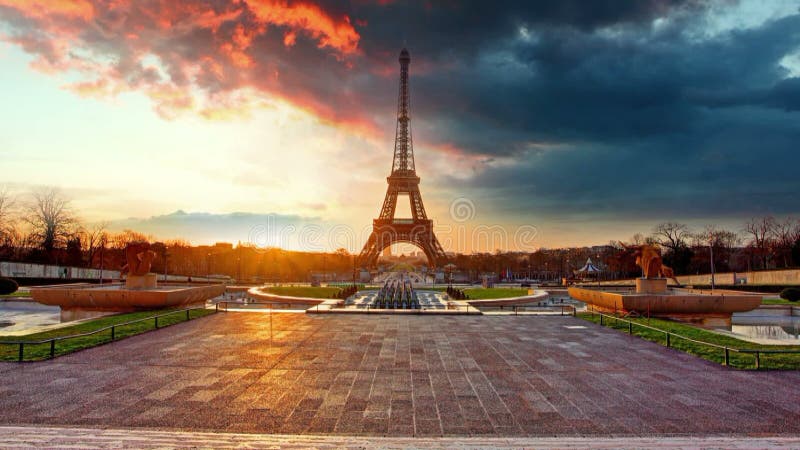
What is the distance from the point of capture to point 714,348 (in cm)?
1352

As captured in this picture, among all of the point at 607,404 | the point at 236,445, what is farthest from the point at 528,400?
the point at 236,445

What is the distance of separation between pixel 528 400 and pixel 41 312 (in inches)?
1096

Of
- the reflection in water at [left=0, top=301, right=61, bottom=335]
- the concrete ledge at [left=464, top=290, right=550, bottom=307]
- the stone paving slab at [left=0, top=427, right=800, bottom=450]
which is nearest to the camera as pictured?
the stone paving slab at [left=0, top=427, right=800, bottom=450]

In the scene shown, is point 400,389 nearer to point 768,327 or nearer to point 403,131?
point 768,327

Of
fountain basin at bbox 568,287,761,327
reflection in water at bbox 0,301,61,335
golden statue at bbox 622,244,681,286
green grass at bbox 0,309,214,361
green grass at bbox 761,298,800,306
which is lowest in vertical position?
reflection in water at bbox 0,301,61,335

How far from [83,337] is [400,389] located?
11162 mm

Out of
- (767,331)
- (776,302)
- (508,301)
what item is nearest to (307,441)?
(767,331)

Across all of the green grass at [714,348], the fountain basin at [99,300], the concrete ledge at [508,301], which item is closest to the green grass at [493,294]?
the concrete ledge at [508,301]

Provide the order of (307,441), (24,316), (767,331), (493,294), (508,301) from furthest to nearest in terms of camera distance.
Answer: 1. (493,294)
2. (508,301)
3. (24,316)
4. (767,331)
5. (307,441)

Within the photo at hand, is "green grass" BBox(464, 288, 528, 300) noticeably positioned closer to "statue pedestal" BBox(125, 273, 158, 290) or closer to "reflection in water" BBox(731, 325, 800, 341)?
"reflection in water" BBox(731, 325, 800, 341)

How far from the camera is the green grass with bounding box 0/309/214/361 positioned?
41.0 feet

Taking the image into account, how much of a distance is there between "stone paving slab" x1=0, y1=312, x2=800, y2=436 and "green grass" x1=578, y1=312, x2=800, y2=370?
0.66 m

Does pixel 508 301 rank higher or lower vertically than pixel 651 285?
lower

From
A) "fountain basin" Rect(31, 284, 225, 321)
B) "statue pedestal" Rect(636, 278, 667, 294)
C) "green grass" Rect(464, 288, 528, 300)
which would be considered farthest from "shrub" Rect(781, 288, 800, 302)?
"fountain basin" Rect(31, 284, 225, 321)
